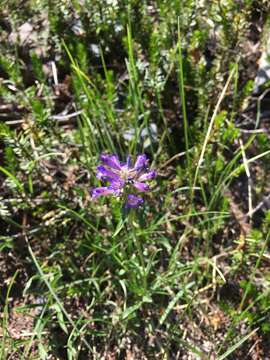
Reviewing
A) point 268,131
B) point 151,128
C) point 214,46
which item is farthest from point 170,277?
point 214,46

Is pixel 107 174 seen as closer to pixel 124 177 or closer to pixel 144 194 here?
A: pixel 124 177

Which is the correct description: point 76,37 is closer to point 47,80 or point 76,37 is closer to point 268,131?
point 47,80

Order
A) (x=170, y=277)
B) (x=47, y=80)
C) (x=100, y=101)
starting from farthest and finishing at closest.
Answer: (x=47, y=80) < (x=100, y=101) < (x=170, y=277)

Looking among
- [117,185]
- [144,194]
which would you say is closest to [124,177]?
[117,185]

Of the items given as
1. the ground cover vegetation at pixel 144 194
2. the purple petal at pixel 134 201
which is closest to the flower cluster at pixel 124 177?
the purple petal at pixel 134 201

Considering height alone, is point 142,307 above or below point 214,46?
below

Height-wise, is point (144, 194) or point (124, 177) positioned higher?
point (124, 177)

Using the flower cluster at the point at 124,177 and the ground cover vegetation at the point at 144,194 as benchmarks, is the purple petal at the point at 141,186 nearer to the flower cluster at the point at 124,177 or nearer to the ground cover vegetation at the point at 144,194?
the flower cluster at the point at 124,177
